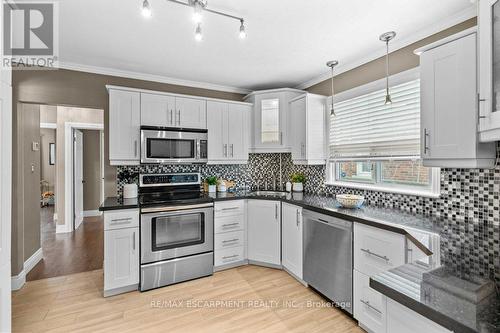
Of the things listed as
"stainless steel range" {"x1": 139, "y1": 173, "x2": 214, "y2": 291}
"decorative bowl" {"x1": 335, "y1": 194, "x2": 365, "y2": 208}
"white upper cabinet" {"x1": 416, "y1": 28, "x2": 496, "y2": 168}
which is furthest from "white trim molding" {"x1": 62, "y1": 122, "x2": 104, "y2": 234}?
"white upper cabinet" {"x1": 416, "y1": 28, "x2": 496, "y2": 168}

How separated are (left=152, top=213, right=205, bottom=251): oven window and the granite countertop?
232cm

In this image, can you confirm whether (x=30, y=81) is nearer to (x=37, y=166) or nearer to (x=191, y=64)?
(x=37, y=166)

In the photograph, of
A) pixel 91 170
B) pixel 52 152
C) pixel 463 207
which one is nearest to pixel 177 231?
pixel 463 207

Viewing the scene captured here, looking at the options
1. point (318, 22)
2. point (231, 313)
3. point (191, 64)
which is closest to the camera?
point (318, 22)

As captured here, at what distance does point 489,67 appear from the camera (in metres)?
1.35

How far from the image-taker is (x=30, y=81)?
9.13 feet

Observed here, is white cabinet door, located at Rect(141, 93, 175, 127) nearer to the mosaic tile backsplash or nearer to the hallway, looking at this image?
the mosaic tile backsplash

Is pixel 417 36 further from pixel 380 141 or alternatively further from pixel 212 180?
pixel 212 180

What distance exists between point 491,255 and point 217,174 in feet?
10.1

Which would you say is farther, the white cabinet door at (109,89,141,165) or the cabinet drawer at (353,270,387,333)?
the white cabinet door at (109,89,141,165)

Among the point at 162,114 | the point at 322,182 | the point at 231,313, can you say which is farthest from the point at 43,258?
the point at 322,182

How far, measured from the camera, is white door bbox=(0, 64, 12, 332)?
4.26ft

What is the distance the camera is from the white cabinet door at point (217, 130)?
3.39 meters

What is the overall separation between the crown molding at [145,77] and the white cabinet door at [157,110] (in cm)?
44
